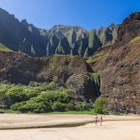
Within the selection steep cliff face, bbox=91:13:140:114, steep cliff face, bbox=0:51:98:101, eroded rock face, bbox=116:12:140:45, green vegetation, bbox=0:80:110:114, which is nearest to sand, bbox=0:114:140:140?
green vegetation, bbox=0:80:110:114

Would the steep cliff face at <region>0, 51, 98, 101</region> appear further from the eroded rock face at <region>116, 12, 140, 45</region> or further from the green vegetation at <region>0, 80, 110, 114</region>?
the eroded rock face at <region>116, 12, 140, 45</region>

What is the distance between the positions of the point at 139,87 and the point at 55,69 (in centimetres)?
5175

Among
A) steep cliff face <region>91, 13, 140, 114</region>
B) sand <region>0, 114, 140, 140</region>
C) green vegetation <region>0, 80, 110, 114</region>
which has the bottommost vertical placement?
sand <region>0, 114, 140, 140</region>

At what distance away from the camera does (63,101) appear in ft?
332

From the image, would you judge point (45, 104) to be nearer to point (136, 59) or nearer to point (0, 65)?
point (136, 59)

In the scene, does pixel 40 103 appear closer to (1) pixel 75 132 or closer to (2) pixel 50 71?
(2) pixel 50 71

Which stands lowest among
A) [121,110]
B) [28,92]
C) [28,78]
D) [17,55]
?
[121,110]

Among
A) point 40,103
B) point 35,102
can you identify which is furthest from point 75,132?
point 35,102

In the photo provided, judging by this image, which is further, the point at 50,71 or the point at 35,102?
the point at 50,71

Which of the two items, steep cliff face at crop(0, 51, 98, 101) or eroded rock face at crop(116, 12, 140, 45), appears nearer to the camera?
steep cliff face at crop(0, 51, 98, 101)

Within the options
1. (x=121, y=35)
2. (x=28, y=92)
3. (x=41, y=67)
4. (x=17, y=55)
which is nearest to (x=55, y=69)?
(x=41, y=67)

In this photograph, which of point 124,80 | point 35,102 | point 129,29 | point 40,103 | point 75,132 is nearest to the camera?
point 75,132

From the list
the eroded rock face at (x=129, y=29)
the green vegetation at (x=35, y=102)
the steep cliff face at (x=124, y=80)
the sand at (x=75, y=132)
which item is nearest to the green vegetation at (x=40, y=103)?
the green vegetation at (x=35, y=102)

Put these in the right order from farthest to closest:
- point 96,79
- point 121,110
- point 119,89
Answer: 1. point 96,79
2. point 119,89
3. point 121,110
